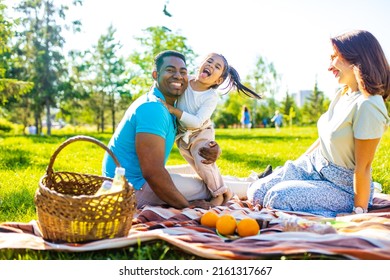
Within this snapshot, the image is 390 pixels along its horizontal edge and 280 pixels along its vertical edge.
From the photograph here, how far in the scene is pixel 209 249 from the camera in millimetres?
2336

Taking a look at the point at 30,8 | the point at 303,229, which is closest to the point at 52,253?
the point at 303,229

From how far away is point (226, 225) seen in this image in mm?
2684

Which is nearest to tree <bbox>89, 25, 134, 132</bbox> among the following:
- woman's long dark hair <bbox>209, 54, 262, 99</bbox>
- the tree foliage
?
the tree foliage

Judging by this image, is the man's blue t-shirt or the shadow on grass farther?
the shadow on grass

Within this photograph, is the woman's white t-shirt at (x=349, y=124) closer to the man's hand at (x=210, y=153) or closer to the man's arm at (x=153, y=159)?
the man's hand at (x=210, y=153)

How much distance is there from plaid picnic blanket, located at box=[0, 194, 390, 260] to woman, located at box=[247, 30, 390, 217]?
0.78 feet

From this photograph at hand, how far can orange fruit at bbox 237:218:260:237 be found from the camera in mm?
2648

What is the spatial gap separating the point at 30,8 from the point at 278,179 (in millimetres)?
19699

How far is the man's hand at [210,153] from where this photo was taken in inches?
139

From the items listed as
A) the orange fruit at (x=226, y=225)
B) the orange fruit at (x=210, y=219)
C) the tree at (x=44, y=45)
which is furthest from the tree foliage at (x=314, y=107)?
the orange fruit at (x=226, y=225)

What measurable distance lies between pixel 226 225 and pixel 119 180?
0.61 meters

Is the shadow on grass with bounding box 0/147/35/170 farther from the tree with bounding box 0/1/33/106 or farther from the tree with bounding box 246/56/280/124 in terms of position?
the tree with bounding box 246/56/280/124

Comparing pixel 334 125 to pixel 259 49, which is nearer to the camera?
pixel 334 125
